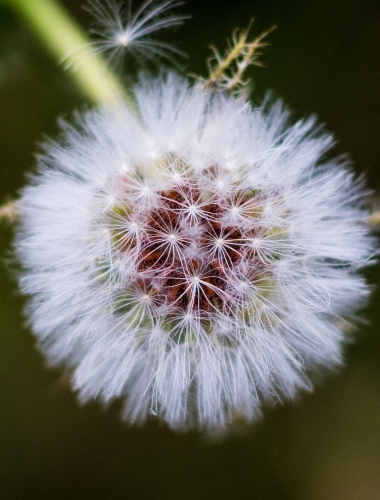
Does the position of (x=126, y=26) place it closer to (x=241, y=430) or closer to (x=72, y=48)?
(x=72, y=48)

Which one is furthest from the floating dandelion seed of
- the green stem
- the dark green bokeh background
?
the dark green bokeh background

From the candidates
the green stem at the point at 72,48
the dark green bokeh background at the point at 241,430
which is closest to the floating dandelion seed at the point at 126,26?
the green stem at the point at 72,48

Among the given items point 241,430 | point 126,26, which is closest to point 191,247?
point 126,26

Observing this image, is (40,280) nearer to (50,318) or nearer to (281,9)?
(50,318)

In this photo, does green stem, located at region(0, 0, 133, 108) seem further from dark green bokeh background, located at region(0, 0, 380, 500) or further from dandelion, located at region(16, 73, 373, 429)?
dark green bokeh background, located at region(0, 0, 380, 500)

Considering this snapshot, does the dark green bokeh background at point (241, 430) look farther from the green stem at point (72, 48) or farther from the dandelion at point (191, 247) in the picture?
the dandelion at point (191, 247)

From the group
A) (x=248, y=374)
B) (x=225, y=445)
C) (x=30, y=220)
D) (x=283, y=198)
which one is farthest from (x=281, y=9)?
(x=225, y=445)

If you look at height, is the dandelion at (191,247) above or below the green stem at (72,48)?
below
